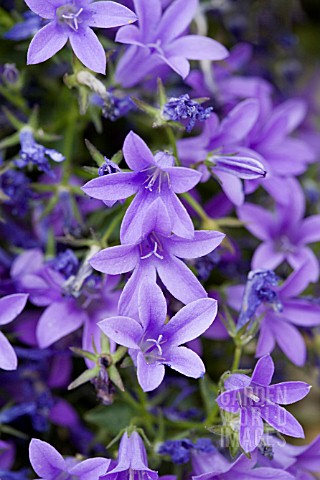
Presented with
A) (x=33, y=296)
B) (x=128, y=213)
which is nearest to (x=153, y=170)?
(x=128, y=213)

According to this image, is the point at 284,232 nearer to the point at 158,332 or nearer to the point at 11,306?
the point at 158,332

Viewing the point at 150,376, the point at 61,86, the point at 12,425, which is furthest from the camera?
the point at 61,86

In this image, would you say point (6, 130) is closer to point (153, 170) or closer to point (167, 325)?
point (153, 170)

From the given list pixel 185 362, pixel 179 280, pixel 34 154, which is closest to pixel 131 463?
pixel 185 362

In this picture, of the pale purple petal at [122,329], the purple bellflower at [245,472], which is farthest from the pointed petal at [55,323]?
the purple bellflower at [245,472]

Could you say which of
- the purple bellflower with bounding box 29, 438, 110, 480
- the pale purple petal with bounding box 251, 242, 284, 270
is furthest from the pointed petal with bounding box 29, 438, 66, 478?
the pale purple petal with bounding box 251, 242, 284, 270

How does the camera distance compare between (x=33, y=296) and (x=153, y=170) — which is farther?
(x=33, y=296)
